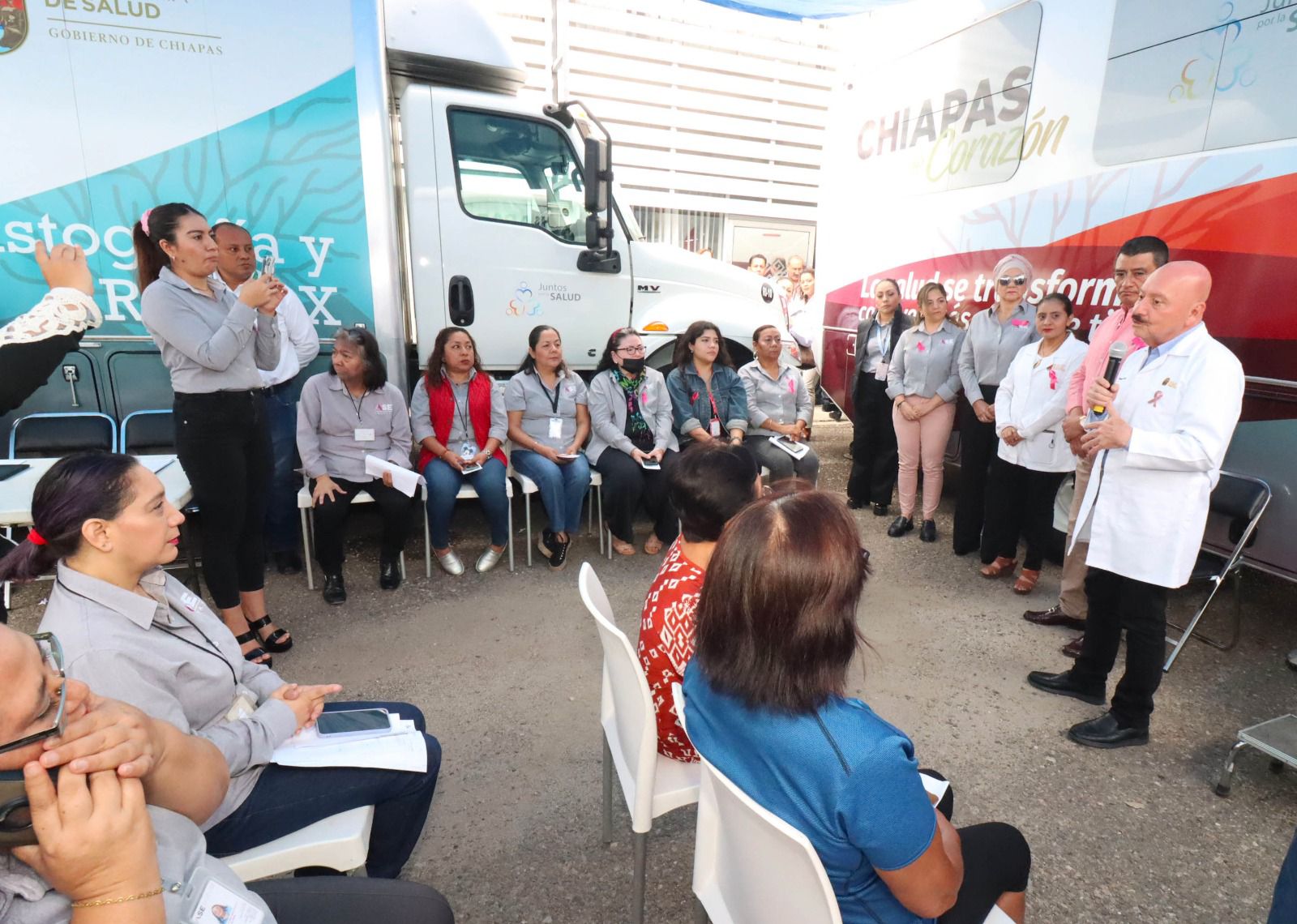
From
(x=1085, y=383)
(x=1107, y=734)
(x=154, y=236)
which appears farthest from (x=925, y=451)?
(x=154, y=236)

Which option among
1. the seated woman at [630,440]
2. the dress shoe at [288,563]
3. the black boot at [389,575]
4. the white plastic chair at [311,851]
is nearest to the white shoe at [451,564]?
the black boot at [389,575]

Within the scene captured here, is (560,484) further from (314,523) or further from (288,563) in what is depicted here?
(288,563)

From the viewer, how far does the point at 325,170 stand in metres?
3.52

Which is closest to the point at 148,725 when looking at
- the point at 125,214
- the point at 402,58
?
the point at 125,214

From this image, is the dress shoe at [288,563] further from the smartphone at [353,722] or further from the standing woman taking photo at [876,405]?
the standing woman taking photo at [876,405]

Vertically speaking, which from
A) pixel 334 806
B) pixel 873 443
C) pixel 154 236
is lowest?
pixel 334 806

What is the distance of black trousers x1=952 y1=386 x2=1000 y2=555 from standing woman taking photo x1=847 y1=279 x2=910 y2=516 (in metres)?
0.66

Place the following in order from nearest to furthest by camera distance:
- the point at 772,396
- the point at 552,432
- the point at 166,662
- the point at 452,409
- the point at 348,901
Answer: the point at 348,901 < the point at 166,662 < the point at 452,409 < the point at 552,432 < the point at 772,396

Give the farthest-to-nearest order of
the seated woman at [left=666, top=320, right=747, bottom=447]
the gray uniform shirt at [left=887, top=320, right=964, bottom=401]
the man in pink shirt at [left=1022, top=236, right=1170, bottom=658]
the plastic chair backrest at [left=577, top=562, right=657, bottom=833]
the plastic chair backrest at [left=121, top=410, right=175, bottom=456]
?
the seated woman at [left=666, top=320, right=747, bottom=447]
the gray uniform shirt at [left=887, top=320, right=964, bottom=401]
the plastic chair backrest at [left=121, top=410, right=175, bottom=456]
the man in pink shirt at [left=1022, top=236, right=1170, bottom=658]
the plastic chair backrest at [left=577, top=562, right=657, bottom=833]

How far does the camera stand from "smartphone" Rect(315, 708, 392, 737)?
1549 mm

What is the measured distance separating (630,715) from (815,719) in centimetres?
60

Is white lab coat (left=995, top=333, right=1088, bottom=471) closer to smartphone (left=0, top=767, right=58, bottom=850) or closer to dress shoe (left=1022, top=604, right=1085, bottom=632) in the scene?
dress shoe (left=1022, top=604, right=1085, bottom=632)

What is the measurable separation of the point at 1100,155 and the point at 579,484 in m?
3.21

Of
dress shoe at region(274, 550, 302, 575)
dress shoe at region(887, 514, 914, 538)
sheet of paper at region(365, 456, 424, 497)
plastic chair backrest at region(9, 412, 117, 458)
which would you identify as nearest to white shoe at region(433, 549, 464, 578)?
sheet of paper at region(365, 456, 424, 497)
